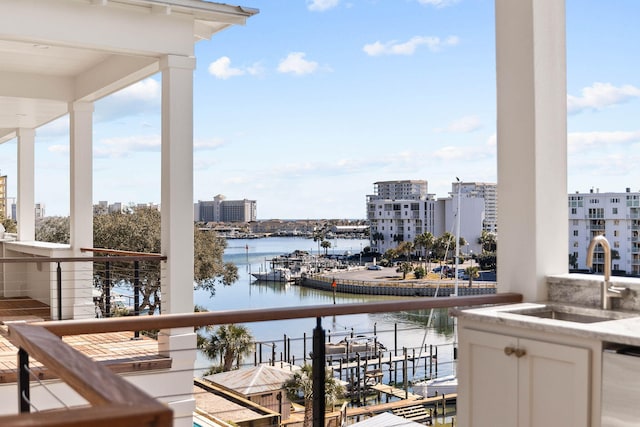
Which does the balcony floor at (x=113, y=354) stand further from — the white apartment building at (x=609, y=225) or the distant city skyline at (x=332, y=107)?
the distant city skyline at (x=332, y=107)

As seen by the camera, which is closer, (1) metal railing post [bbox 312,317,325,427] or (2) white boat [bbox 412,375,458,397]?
(1) metal railing post [bbox 312,317,325,427]

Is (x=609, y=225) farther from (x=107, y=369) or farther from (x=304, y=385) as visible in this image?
(x=304, y=385)

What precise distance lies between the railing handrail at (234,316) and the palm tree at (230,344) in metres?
22.2

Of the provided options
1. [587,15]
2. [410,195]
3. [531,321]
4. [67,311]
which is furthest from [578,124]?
[531,321]

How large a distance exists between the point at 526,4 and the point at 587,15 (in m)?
20.5

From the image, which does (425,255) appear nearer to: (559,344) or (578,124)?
(578,124)

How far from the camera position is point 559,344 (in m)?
2.37

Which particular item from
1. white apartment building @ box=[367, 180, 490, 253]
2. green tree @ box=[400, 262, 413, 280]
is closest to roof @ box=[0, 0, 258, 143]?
white apartment building @ box=[367, 180, 490, 253]

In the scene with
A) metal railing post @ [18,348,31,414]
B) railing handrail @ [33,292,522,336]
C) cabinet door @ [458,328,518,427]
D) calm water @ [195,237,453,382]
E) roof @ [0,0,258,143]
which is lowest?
calm water @ [195,237,453,382]

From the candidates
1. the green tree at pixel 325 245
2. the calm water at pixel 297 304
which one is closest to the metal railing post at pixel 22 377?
the calm water at pixel 297 304

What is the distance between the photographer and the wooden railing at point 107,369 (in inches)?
33.2

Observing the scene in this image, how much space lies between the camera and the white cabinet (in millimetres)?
2311

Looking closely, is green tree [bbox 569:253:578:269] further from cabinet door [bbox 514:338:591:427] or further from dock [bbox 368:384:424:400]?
dock [bbox 368:384:424:400]

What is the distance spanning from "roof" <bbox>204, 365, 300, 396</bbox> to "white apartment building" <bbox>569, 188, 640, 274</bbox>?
49.4 ft
